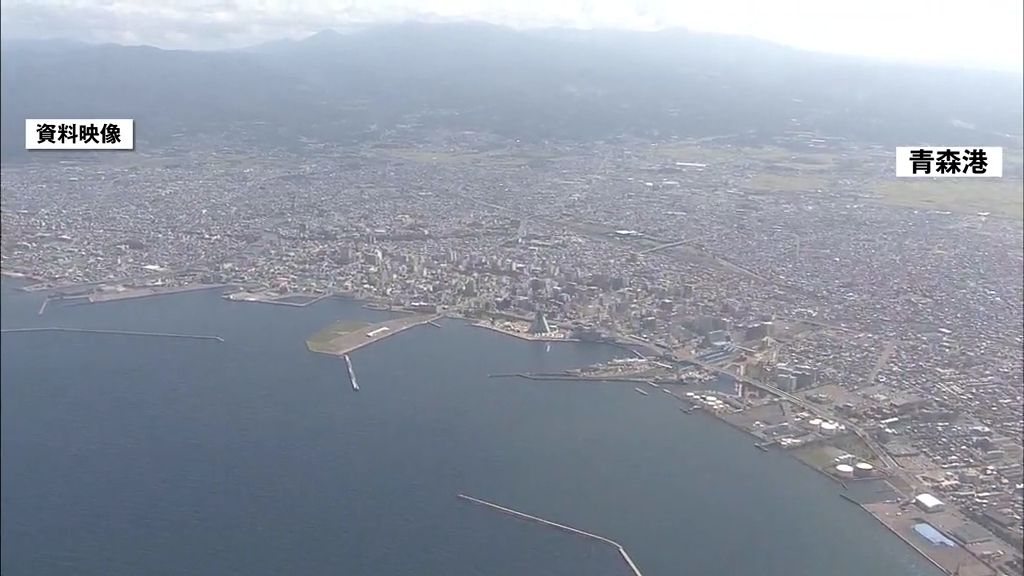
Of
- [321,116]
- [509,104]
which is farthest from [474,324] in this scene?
[509,104]

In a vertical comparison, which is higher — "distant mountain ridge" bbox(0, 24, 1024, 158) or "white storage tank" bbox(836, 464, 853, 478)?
"distant mountain ridge" bbox(0, 24, 1024, 158)

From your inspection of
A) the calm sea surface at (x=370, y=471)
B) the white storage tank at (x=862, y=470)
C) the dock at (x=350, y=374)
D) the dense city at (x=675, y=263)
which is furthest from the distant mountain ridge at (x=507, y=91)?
the white storage tank at (x=862, y=470)

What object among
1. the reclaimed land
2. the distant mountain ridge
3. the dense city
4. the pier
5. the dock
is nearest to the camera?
the pier

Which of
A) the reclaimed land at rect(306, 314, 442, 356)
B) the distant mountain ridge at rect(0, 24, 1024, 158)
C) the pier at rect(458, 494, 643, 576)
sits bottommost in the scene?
the pier at rect(458, 494, 643, 576)

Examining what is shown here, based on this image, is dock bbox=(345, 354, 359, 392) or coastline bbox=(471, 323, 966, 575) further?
dock bbox=(345, 354, 359, 392)

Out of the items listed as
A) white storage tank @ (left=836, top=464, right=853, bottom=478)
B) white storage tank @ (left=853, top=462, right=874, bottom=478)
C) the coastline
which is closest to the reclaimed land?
the coastline

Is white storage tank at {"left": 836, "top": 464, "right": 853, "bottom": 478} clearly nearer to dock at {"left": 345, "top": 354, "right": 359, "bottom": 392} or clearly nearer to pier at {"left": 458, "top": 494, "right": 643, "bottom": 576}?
pier at {"left": 458, "top": 494, "right": 643, "bottom": 576}

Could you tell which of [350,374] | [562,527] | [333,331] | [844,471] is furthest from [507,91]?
[562,527]
